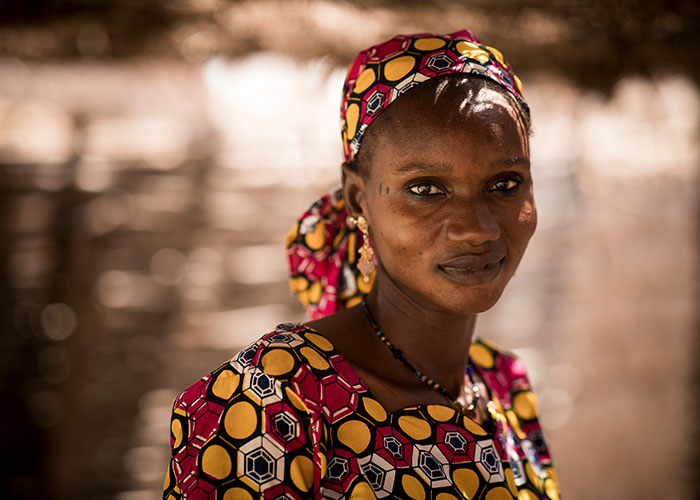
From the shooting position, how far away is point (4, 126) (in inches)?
145

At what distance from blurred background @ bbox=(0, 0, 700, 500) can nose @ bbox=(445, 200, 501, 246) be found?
6.65 feet

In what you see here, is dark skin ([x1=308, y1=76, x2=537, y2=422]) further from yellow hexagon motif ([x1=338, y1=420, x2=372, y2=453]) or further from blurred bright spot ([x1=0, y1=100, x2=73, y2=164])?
blurred bright spot ([x1=0, y1=100, x2=73, y2=164])

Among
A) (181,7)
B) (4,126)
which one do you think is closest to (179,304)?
(4,126)

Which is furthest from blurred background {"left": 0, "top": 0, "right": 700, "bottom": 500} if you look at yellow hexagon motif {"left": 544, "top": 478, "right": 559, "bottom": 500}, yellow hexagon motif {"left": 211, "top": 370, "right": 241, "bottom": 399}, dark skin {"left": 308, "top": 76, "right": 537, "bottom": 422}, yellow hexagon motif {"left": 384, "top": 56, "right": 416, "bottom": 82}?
yellow hexagon motif {"left": 211, "top": 370, "right": 241, "bottom": 399}

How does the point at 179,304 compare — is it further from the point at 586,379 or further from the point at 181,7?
the point at 586,379

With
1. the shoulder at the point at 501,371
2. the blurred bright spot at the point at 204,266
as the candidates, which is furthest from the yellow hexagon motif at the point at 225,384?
the blurred bright spot at the point at 204,266

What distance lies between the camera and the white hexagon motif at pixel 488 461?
1.46 meters

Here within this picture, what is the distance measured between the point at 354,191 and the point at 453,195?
10.5 inches

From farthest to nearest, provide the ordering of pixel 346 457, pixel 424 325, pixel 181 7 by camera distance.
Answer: pixel 181 7 < pixel 424 325 < pixel 346 457

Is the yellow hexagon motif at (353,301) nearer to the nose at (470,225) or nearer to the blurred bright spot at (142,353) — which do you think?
the nose at (470,225)

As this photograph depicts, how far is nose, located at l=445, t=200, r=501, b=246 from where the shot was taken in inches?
54.9

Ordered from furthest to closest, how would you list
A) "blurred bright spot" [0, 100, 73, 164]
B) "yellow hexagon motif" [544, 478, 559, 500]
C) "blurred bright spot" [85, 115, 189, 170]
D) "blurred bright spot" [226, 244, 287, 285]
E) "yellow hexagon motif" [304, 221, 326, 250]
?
"blurred bright spot" [226, 244, 287, 285], "blurred bright spot" [85, 115, 189, 170], "blurred bright spot" [0, 100, 73, 164], "yellow hexagon motif" [304, 221, 326, 250], "yellow hexagon motif" [544, 478, 559, 500]

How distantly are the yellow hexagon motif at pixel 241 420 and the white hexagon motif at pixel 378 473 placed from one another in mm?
224

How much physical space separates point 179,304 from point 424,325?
8.54ft
